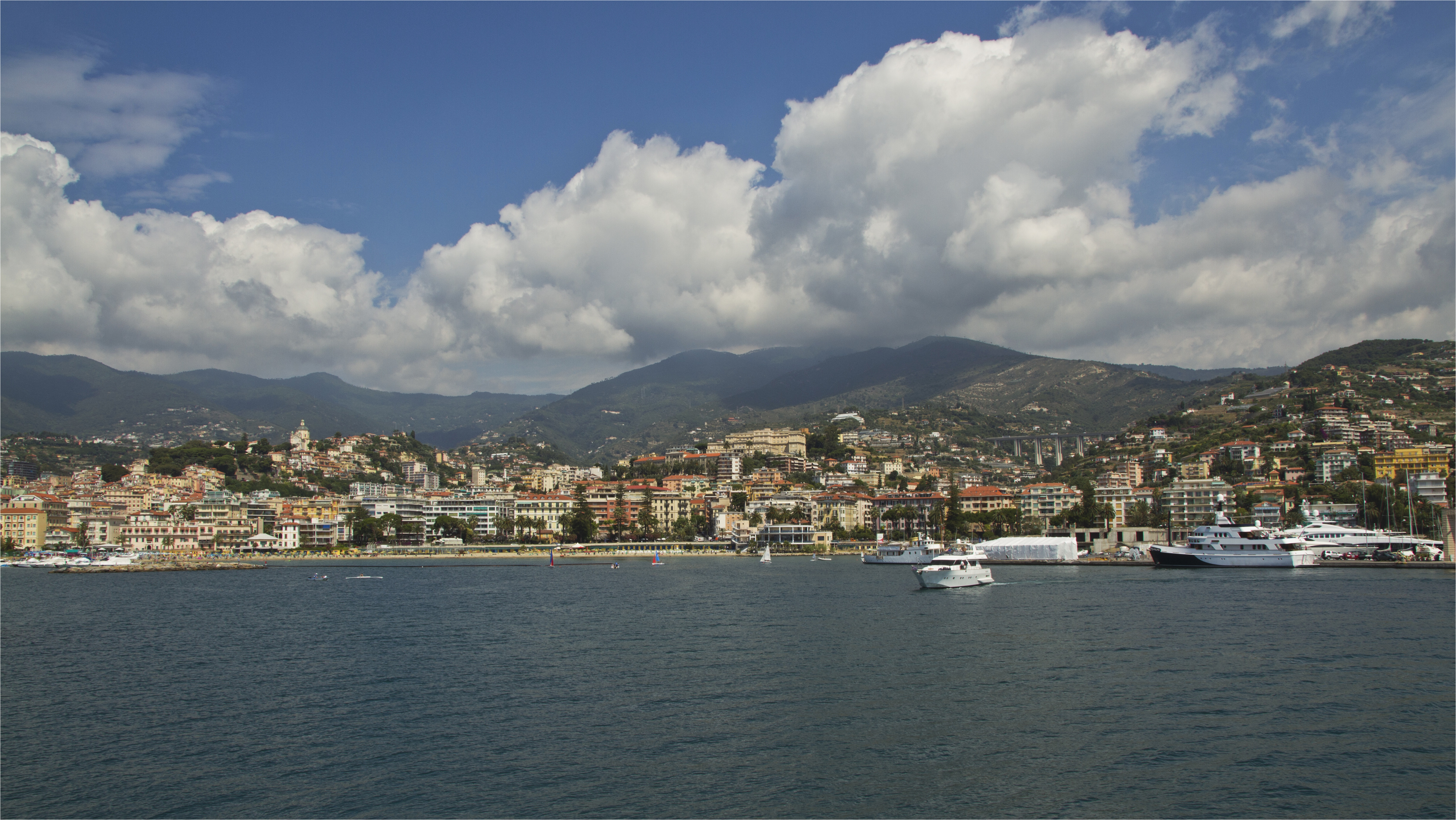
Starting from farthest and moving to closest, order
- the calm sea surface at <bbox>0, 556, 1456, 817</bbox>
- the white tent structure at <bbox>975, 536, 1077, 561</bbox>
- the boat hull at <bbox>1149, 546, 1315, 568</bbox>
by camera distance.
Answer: the white tent structure at <bbox>975, 536, 1077, 561</bbox> < the boat hull at <bbox>1149, 546, 1315, 568</bbox> < the calm sea surface at <bbox>0, 556, 1456, 817</bbox>

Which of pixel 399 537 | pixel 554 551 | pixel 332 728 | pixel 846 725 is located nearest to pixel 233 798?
pixel 332 728

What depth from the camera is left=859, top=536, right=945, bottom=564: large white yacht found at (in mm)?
82000

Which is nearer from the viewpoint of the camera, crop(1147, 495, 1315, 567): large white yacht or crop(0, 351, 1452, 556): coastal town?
crop(1147, 495, 1315, 567): large white yacht

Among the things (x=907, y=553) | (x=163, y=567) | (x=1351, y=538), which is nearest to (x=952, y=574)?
(x=907, y=553)

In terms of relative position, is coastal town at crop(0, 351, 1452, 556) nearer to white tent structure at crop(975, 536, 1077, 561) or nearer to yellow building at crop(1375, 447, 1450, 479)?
yellow building at crop(1375, 447, 1450, 479)

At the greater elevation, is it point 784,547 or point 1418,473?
point 1418,473

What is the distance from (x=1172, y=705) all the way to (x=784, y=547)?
94281 mm

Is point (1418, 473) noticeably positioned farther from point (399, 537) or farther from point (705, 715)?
point (399, 537)

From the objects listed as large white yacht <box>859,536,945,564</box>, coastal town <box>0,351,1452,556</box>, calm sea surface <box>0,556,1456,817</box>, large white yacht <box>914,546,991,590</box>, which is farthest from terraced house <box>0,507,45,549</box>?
large white yacht <box>914,546,991,590</box>

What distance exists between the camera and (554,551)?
104m

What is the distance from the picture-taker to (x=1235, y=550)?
2638 inches

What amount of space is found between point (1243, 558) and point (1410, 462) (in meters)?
55.6

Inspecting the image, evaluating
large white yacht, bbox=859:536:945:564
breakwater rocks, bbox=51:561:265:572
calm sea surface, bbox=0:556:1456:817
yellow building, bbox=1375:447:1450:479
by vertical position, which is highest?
yellow building, bbox=1375:447:1450:479

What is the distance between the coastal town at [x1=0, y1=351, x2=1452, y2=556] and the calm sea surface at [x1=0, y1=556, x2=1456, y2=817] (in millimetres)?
59664
